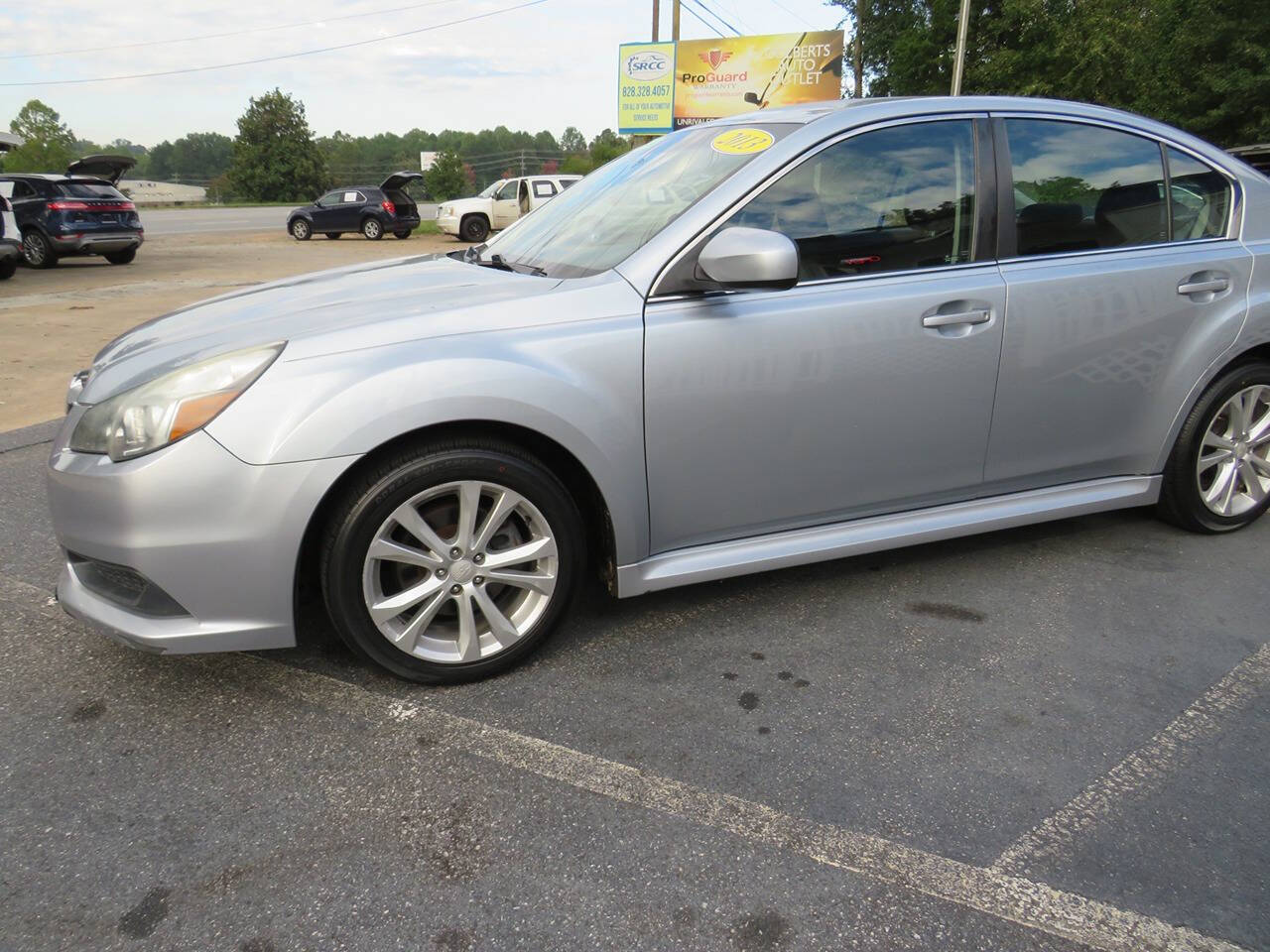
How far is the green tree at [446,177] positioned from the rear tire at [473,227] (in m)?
35.5

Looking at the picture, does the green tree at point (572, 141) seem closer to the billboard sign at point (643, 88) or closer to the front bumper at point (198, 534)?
the billboard sign at point (643, 88)

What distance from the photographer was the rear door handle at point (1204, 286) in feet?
11.0

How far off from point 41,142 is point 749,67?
280ft

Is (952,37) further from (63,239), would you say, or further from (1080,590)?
(1080,590)

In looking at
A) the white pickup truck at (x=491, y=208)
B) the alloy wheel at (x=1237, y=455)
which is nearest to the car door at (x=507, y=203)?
the white pickup truck at (x=491, y=208)

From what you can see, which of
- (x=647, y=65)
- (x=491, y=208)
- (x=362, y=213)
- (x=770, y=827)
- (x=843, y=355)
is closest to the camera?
(x=770, y=827)

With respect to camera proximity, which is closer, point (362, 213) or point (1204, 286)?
point (1204, 286)

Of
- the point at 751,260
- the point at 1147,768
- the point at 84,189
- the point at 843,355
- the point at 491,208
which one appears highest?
the point at 84,189

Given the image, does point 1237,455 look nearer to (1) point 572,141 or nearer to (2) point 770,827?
(2) point 770,827

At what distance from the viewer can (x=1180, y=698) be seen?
2.66 metres

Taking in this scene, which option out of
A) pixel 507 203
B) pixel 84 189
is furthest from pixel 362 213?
pixel 84 189

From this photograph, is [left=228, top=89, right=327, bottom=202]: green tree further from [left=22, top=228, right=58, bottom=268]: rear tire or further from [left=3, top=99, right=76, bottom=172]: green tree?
[left=22, top=228, right=58, bottom=268]: rear tire

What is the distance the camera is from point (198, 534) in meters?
2.33

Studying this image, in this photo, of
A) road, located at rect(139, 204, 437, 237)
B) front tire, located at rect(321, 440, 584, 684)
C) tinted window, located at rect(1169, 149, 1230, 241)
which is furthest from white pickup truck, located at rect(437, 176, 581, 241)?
front tire, located at rect(321, 440, 584, 684)
